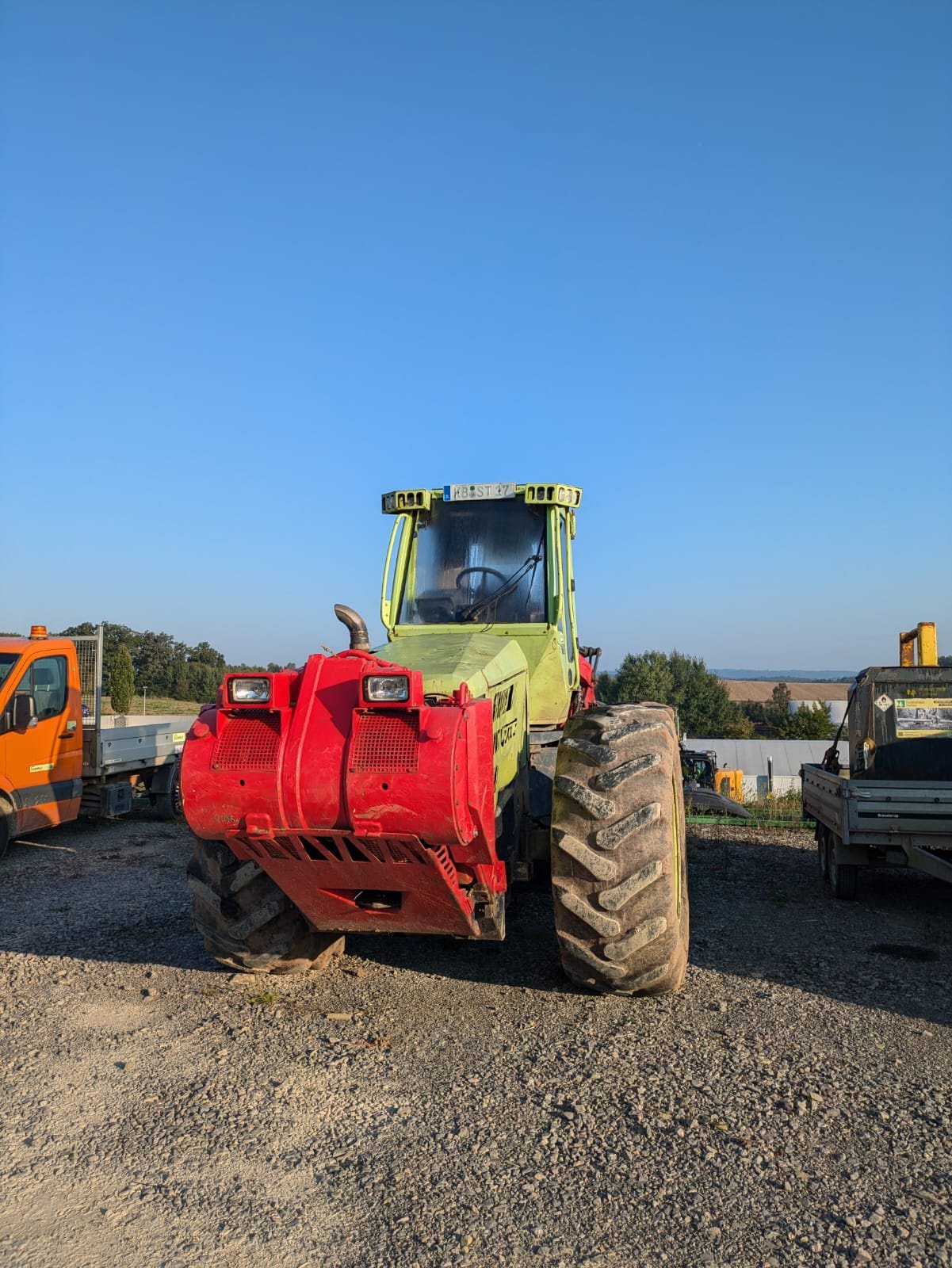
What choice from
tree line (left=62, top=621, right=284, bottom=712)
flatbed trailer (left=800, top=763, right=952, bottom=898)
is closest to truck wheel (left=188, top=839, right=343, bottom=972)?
flatbed trailer (left=800, top=763, right=952, bottom=898)

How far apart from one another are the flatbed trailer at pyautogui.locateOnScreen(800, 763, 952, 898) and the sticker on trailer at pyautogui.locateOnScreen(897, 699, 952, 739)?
1804 millimetres

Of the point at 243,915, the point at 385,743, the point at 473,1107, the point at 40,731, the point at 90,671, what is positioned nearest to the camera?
the point at 473,1107

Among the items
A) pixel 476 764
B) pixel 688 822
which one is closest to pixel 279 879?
pixel 476 764

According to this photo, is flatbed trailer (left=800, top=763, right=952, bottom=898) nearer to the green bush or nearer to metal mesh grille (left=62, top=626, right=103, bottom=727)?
metal mesh grille (left=62, top=626, right=103, bottom=727)

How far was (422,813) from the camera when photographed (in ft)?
13.5

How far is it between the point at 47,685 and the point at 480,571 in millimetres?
5992

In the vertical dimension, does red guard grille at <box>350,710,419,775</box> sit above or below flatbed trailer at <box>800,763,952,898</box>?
above

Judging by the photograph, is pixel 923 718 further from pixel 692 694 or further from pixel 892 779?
pixel 692 694

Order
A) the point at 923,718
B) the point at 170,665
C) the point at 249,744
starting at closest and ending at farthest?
the point at 249,744 < the point at 923,718 < the point at 170,665

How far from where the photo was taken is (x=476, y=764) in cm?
440

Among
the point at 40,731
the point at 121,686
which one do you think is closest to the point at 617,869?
the point at 40,731

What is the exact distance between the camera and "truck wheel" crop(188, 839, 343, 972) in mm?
5145

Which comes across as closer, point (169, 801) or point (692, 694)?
point (169, 801)

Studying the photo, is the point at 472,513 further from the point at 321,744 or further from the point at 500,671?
the point at 321,744
